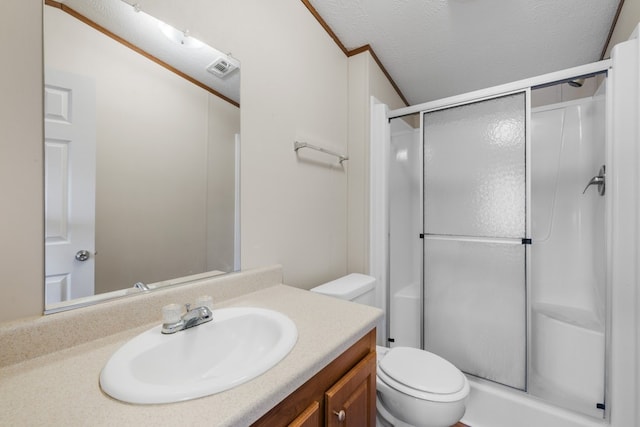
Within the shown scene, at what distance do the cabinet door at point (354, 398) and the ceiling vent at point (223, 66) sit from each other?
3.93ft

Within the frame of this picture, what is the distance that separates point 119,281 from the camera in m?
0.83

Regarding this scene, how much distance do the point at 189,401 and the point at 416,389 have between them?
3.36 feet

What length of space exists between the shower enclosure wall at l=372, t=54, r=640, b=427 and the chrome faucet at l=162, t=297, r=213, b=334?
51.2 inches

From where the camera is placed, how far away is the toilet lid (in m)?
1.17

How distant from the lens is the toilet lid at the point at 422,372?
117 cm

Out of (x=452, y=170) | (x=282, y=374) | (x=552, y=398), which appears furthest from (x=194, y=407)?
(x=552, y=398)

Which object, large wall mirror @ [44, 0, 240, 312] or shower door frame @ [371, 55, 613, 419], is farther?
shower door frame @ [371, 55, 613, 419]

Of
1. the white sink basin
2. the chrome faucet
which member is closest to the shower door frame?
the white sink basin

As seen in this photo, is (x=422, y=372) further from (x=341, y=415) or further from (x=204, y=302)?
(x=204, y=302)

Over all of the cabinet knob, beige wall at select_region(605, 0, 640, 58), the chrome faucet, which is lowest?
the cabinet knob

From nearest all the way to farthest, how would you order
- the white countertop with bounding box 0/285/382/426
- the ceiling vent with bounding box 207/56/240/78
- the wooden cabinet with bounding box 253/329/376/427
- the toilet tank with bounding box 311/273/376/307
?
the white countertop with bounding box 0/285/382/426 < the wooden cabinet with bounding box 253/329/376/427 < the ceiling vent with bounding box 207/56/240/78 < the toilet tank with bounding box 311/273/376/307

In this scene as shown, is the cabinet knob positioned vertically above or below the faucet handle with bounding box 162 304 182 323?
below

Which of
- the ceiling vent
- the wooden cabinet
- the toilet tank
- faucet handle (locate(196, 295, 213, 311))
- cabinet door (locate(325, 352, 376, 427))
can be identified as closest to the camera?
the wooden cabinet

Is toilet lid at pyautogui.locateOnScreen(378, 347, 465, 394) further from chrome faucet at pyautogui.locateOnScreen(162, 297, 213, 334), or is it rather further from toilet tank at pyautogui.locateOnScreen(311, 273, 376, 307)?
chrome faucet at pyautogui.locateOnScreen(162, 297, 213, 334)
